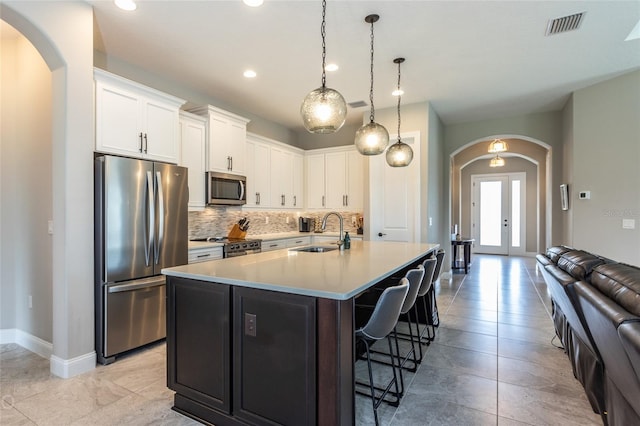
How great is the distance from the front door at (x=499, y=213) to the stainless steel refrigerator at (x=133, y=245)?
9.49m

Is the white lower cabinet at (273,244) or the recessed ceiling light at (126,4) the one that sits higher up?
the recessed ceiling light at (126,4)

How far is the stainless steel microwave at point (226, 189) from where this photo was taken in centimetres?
428

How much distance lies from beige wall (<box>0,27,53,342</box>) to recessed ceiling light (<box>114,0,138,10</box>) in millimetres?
985

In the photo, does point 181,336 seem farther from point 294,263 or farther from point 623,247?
point 623,247

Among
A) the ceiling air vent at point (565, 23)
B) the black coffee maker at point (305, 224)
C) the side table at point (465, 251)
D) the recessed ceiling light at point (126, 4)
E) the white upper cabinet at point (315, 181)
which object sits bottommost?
the side table at point (465, 251)

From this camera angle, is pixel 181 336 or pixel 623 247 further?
pixel 623 247

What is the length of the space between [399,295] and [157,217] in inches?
94.5

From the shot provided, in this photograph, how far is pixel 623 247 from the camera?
4.36 metres

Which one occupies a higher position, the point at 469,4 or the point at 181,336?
the point at 469,4

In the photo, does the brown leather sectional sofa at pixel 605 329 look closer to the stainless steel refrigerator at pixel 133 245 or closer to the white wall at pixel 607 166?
the white wall at pixel 607 166

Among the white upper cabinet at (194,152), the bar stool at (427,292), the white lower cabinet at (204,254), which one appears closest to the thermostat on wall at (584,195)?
the bar stool at (427,292)

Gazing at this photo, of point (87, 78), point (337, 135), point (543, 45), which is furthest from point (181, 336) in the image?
point (337, 135)

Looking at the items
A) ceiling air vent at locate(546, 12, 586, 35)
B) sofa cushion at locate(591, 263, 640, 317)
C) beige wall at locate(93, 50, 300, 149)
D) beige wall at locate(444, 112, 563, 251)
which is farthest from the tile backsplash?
sofa cushion at locate(591, 263, 640, 317)

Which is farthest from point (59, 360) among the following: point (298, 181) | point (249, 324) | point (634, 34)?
point (634, 34)
